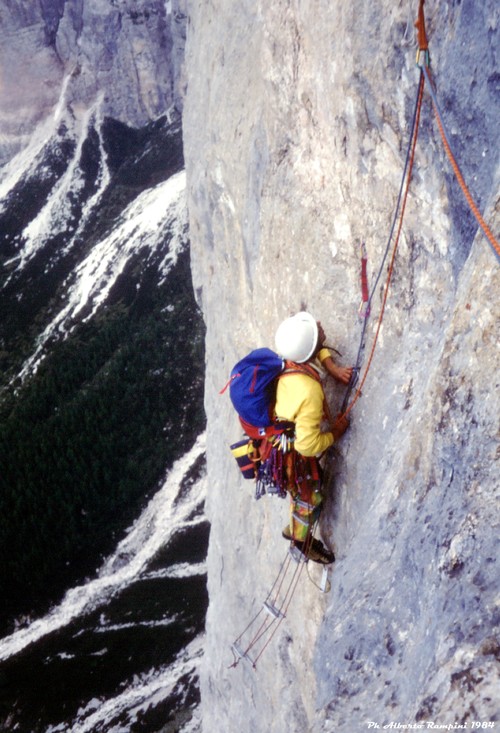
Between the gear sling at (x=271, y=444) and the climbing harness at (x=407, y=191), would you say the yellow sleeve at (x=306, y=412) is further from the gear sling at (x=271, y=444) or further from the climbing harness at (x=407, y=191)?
the climbing harness at (x=407, y=191)

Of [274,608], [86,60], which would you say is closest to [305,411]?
[274,608]

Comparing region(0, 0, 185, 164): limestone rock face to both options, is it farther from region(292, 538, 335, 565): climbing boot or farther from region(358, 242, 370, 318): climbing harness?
region(292, 538, 335, 565): climbing boot

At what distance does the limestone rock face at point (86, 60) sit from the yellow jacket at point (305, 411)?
2397 inches

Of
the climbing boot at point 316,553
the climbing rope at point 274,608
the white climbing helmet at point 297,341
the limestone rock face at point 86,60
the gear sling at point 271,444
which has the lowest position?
the climbing rope at point 274,608

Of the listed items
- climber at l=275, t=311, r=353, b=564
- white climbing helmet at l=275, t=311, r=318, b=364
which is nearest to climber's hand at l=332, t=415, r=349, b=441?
climber at l=275, t=311, r=353, b=564

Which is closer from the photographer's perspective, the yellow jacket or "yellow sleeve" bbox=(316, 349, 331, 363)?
the yellow jacket

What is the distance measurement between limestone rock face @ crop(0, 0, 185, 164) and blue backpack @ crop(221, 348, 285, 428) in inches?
2386

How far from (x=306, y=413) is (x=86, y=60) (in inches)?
2644

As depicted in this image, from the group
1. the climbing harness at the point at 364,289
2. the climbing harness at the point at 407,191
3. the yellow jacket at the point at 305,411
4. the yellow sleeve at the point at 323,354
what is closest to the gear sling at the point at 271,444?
the yellow jacket at the point at 305,411

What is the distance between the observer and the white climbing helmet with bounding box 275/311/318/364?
4426 millimetres

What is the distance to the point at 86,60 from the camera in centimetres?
5909

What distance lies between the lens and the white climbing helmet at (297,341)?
4.43m

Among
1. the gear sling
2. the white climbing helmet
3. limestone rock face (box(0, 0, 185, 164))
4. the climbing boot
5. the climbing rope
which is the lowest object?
the climbing rope

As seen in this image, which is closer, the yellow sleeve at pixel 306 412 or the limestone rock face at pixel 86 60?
the yellow sleeve at pixel 306 412
